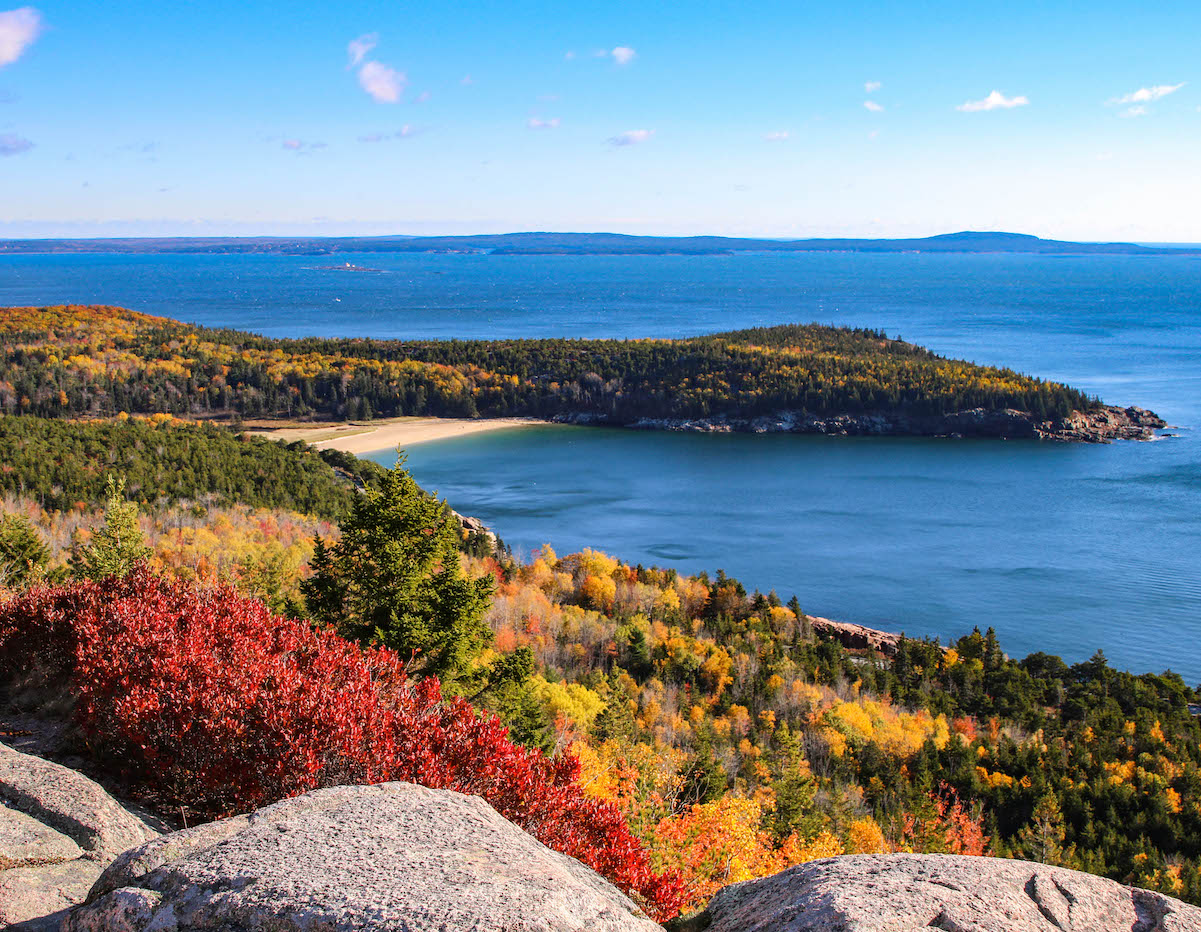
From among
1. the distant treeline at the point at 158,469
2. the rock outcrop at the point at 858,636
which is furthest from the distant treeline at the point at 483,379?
the rock outcrop at the point at 858,636

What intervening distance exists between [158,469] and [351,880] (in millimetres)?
54817

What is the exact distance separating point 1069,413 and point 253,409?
90978 millimetres

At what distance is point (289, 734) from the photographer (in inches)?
383

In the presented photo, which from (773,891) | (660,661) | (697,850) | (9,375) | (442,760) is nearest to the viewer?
(773,891)

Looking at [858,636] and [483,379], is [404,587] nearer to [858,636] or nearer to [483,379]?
[858,636]

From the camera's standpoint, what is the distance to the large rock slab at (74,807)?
912 centimetres

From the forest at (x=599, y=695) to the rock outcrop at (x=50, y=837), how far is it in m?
1.00

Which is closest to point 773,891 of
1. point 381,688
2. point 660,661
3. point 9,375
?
point 381,688

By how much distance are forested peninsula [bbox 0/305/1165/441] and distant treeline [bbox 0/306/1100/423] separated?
7.6 inches

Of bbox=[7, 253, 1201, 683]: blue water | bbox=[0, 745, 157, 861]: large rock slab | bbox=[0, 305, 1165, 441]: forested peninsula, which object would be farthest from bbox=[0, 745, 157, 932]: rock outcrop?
bbox=[0, 305, 1165, 441]: forested peninsula

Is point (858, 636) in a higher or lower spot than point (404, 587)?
lower

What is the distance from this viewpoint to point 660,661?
3862cm

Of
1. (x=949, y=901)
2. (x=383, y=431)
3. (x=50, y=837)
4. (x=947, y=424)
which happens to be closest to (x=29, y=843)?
(x=50, y=837)

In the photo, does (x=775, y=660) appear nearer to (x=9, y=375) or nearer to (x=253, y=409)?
(x=253, y=409)
